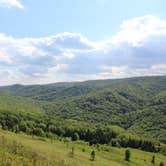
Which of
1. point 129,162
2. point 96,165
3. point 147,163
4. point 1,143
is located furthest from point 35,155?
point 147,163

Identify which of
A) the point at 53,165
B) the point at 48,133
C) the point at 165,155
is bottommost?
the point at 165,155

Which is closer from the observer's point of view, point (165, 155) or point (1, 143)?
point (1, 143)

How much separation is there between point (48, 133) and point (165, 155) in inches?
3030

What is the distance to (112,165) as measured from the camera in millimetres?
112625

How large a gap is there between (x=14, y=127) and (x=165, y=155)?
320ft

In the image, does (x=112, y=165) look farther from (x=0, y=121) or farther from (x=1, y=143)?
(x=0, y=121)

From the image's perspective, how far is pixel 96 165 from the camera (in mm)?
99312

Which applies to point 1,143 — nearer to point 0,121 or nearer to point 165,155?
point 0,121

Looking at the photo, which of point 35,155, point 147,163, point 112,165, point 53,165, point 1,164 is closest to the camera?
point 1,164

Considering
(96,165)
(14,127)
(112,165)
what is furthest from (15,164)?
(14,127)

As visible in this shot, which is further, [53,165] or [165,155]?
[165,155]

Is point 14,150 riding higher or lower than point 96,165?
higher

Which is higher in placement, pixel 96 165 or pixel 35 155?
pixel 35 155

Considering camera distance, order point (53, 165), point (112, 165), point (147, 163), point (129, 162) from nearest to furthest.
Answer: point (53, 165) → point (112, 165) → point (129, 162) → point (147, 163)
